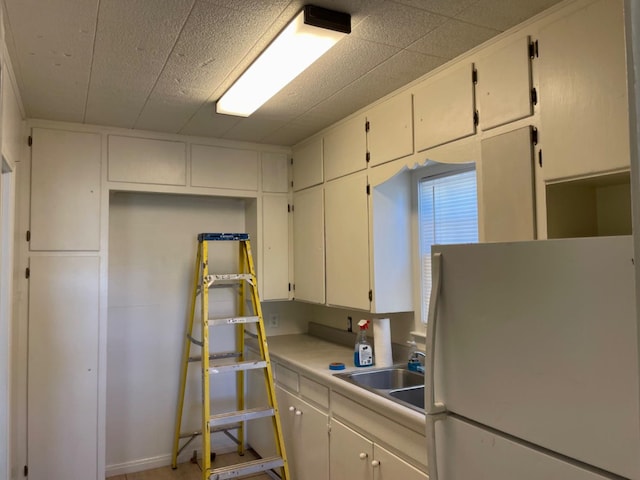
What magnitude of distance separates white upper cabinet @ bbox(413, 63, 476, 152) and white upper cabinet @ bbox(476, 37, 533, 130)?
57 mm

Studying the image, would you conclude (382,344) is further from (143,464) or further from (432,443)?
(143,464)

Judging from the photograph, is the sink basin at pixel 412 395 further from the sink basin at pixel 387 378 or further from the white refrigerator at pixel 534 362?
the white refrigerator at pixel 534 362

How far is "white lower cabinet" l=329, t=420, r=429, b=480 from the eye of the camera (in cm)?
189

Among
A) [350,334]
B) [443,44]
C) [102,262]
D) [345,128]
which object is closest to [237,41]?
[443,44]

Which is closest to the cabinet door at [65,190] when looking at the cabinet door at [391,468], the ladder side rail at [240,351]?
the ladder side rail at [240,351]

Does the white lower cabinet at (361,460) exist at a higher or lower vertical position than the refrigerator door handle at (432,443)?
lower

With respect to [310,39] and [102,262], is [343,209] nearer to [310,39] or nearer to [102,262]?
[310,39]

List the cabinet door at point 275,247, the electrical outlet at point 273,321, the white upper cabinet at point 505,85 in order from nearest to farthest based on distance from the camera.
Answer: the white upper cabinet at point 505,85
the cabinet door at point 275,247
the electrical outlet at point 273,321

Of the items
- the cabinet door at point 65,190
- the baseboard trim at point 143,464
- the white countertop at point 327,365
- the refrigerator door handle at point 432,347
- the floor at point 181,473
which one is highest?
the cabinet door at point 65,190

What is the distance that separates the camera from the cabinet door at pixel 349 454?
6.88 ft

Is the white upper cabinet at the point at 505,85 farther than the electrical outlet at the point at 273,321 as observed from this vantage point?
No

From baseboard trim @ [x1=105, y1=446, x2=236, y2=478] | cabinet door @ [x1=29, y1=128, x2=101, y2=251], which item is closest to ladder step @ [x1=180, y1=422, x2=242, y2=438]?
baseboard trim @ [x1=105, y1=446, x2=236, y2=478]

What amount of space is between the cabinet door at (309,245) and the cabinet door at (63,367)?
4.39ft

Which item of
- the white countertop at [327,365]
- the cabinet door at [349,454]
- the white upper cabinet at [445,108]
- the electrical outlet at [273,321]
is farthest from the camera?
the electrical outlet at [273,321]
